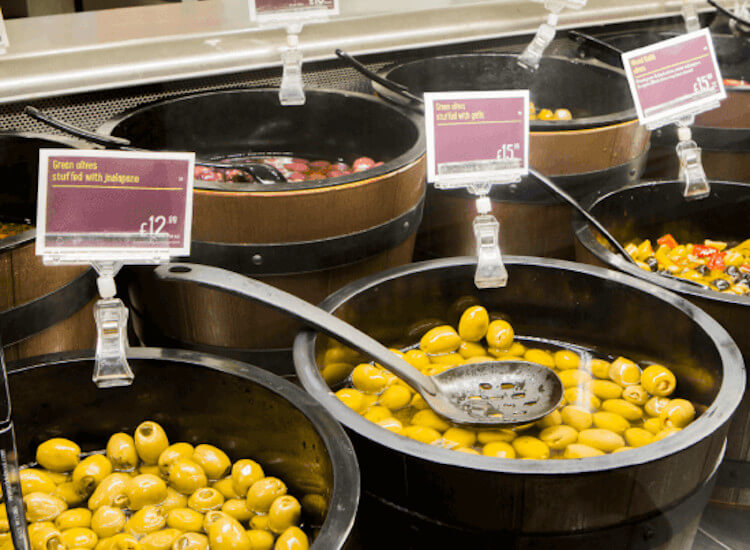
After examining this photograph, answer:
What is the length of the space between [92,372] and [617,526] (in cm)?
90

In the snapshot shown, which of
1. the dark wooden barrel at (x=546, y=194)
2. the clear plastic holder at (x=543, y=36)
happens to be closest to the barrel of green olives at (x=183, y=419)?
the dark wooden barrel at (x=546, y=194)

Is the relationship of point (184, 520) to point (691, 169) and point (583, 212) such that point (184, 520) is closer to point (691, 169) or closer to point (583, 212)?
point (583, 212)

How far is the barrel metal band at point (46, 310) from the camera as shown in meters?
1.47

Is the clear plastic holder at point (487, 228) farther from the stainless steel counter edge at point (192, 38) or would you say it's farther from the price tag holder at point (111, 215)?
the stainless steel counter edge at point (192, 38)

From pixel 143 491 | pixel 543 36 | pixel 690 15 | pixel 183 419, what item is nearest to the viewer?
pixel 143 491

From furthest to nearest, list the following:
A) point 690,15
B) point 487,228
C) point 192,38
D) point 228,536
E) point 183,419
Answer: point 690,15 < point 192,38 < point 487,228 < point 183,419 < point 228,536

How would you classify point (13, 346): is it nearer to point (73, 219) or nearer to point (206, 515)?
point (73, 219)

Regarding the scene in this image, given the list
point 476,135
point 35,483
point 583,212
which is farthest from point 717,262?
point 35,483

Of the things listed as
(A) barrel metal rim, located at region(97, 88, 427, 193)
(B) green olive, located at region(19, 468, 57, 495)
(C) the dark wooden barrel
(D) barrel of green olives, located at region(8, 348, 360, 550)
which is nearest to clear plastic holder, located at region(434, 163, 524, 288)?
(A) barrel metal rim, located at region(97, 88, 427, 193)

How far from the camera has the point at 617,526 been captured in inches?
45.9

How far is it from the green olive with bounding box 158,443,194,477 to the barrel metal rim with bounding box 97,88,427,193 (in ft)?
1.76

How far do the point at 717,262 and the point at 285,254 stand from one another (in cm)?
125

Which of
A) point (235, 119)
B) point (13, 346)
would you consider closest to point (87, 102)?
point (235, 119)

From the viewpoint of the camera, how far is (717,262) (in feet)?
7.07
